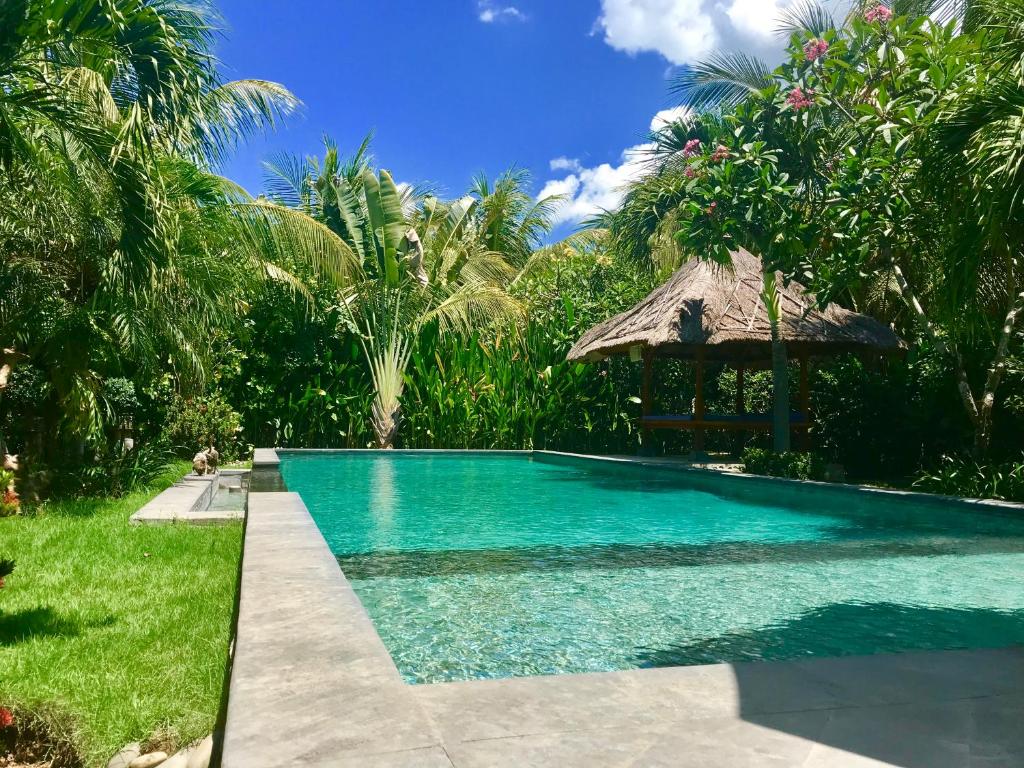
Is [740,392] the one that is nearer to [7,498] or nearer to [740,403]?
[740,403]

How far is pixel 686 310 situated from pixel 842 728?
11203mm

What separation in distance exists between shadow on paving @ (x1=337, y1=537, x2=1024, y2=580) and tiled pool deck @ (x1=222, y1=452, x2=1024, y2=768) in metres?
2.47

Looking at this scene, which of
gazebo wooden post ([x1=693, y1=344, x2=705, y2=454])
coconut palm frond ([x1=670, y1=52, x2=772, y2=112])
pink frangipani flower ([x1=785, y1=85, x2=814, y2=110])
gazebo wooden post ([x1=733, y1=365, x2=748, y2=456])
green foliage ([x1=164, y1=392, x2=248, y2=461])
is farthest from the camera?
gazebo wooden post ([x1=733, y1=365, x2=748, y2=456])

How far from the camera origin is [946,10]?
12992mm

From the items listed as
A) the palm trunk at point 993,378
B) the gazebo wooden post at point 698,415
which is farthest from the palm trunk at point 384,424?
the palm trunk at point 993,378

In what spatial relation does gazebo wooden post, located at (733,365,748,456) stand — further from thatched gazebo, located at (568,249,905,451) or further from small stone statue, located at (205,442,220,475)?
small stone statue, located at (205,442,220,475)


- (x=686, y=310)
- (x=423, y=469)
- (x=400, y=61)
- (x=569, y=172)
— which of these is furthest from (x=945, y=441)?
(x=569, y=172)

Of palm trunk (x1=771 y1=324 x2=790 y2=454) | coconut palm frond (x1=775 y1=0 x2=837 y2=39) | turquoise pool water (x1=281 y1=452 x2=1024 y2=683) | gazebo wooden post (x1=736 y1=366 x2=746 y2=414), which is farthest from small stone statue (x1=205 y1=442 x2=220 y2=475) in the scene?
coconut palm frond (x1=775 y1=0 x2=837 y2=39)

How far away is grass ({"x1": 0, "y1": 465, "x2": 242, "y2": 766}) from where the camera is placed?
2643 mm

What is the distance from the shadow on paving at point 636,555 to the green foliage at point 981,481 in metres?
1.40

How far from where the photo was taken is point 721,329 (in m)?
12.4

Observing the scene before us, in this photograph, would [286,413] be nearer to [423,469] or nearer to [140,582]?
[423,469]

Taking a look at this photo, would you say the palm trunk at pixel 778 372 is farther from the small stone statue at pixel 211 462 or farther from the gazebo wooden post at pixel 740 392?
the small stone statue at pixel 211 462

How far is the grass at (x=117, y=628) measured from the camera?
8.67 ft
